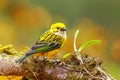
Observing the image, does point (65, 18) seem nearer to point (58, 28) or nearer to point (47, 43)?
point (58, 28)

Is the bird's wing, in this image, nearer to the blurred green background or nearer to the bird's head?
the bird's head

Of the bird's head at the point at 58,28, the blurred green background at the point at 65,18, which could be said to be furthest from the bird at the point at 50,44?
the blurred green background at the point at 65,18

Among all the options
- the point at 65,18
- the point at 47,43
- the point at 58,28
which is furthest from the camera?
the point at 65,18

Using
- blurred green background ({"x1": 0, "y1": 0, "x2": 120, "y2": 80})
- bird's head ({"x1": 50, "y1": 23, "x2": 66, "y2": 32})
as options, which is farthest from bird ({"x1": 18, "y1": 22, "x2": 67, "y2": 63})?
blurred green background ({"x1": 0, "y1": 0, "x2": 120, "y2": 80})

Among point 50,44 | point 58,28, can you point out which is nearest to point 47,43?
point 50,44

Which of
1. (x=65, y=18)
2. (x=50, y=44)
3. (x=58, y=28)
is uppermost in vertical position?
(x=65, y=18)

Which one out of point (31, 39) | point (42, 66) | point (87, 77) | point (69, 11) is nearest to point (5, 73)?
point (42, 66)

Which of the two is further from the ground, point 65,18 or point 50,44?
point 65,18

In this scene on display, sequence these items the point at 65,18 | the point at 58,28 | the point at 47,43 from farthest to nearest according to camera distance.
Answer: the point at 65,18 → the point at 58,28 → the point at 47,43
